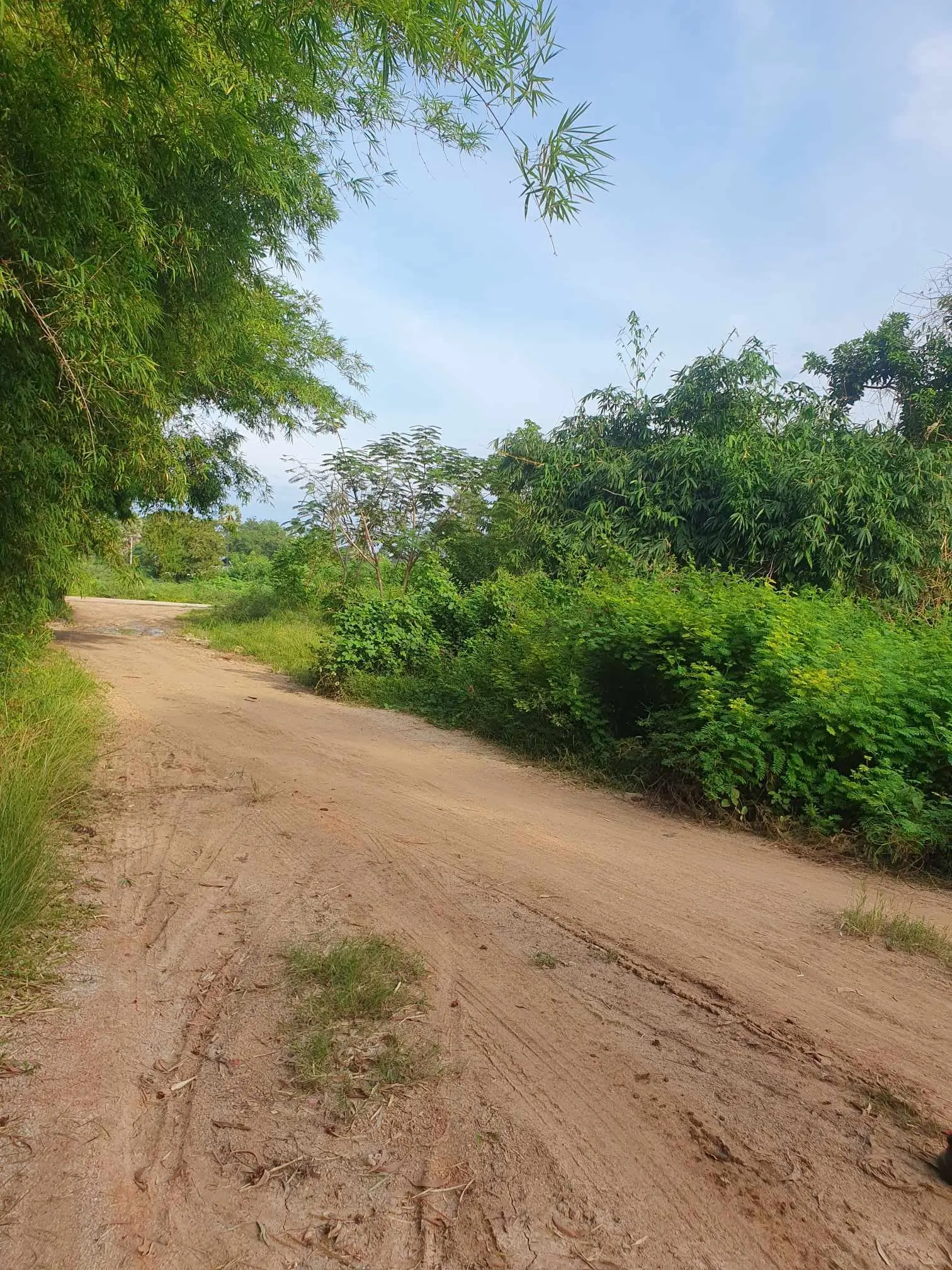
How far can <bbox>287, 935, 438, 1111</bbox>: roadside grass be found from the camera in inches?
107

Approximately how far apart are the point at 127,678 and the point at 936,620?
37.9ft

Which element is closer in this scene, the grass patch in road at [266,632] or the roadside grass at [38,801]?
the roadside grass at [38,801]

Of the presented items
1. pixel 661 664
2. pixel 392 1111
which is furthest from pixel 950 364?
pixel 392 1111

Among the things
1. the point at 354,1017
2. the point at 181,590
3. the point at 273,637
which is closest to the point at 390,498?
the point at 273,637

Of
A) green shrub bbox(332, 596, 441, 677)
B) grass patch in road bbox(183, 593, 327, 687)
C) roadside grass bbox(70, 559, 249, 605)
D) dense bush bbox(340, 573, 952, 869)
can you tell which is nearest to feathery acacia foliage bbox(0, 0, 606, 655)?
dense bush bbox(340, 573, 952, 869)

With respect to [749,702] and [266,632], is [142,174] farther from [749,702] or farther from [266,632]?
[266,632]

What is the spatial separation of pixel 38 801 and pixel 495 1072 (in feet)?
10.8

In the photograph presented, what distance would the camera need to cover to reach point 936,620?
11250mm

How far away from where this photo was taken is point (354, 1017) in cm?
308

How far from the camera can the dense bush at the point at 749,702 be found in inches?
229

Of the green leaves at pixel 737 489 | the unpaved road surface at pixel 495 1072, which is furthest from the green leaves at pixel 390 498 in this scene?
the unpaved road surface at pixel 495 1072

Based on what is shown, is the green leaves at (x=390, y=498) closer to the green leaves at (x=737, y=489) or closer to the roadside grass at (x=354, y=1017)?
the green leaves at (x=737, y=489)

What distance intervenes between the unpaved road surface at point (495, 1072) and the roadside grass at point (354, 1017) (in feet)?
0.24

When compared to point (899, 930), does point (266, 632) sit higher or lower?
higher
